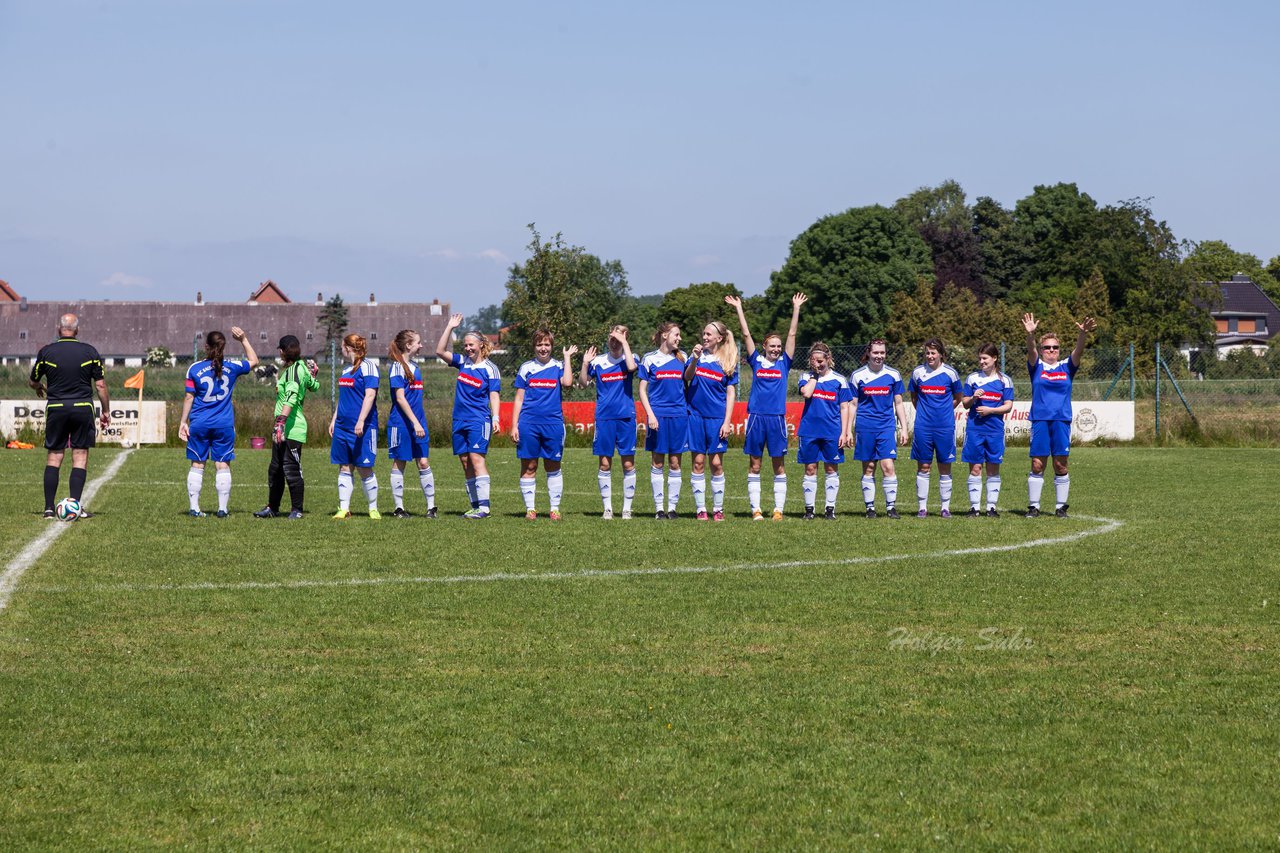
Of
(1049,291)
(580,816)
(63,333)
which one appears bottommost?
(580,816)

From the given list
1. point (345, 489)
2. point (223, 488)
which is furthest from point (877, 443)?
point (223, 488)

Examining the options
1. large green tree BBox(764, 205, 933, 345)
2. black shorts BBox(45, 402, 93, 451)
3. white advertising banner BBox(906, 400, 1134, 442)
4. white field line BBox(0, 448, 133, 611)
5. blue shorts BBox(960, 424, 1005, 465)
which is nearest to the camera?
white field line BBox(0, 448, 133, 611)

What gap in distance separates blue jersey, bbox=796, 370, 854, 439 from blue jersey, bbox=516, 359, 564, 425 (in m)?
2.77

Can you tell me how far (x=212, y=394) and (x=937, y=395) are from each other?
7.83 m

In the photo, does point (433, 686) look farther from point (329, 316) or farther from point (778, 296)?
point (329, 316)

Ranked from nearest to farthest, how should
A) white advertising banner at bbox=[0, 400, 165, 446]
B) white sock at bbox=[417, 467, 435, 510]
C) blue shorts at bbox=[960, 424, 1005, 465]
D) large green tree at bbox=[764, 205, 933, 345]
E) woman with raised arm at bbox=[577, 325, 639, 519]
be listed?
woman with raised arm at bbox=[577, 325, 639, 519], white sock at bbox=[417, 467, 435, 510], blue shorts at bbox=[960, 424, 1005, 465], white advertising banner at bbox=[0, 400, 165, 446], large green tree at bbox=[764, 205, 933, 345]

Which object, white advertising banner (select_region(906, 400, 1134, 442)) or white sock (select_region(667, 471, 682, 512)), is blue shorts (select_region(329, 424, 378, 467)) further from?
white advertising banner (select_region(906, 400, 1134, 442))

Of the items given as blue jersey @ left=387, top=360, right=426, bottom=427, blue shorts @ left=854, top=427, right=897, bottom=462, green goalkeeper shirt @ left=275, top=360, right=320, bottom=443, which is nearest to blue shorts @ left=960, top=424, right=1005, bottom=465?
blue shorts @ left=854, top=427, right=897, bottom=462

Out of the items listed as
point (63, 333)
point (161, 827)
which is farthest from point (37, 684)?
point (63, 333)

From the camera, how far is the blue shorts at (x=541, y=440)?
15477 millimetres

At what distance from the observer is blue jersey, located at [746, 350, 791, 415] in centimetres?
1586

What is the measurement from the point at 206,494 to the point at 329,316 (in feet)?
323

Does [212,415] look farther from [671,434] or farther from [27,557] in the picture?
[671,434]

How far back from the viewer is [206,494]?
19.4 meters
